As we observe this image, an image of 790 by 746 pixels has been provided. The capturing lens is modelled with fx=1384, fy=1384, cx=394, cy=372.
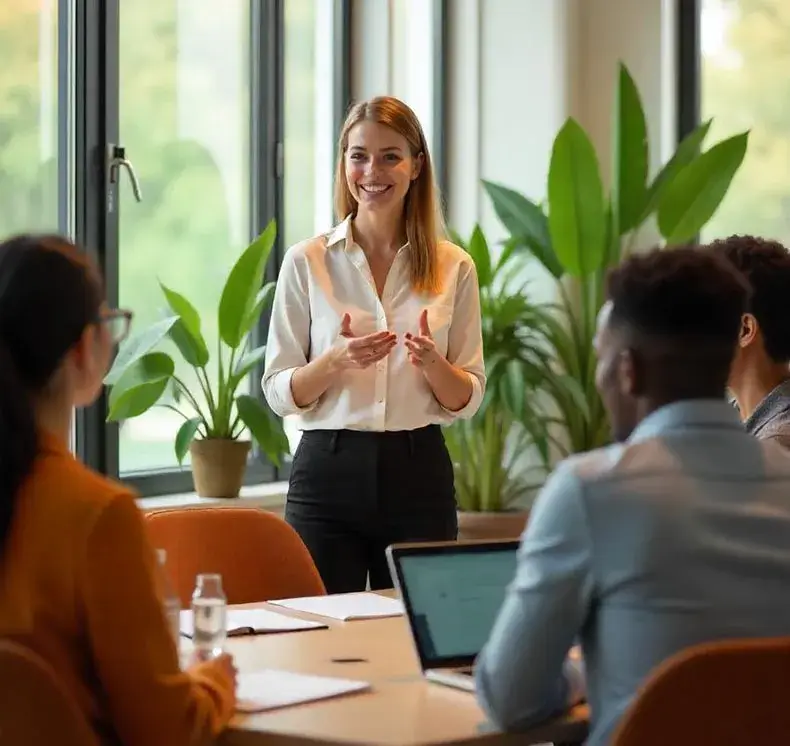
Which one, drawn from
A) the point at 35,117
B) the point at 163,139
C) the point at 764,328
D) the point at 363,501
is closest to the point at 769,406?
the point at 764,328

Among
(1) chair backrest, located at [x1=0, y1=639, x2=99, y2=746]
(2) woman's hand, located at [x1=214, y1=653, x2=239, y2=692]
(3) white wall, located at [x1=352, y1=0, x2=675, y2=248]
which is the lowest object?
(2) woman's hand, located at [x1=214, y1=653, x2=239, y2=692]

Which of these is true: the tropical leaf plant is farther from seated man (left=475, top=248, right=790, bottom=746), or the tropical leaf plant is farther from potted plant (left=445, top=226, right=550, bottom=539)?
seated man (left=475, top=248, right=790, bottom=746)

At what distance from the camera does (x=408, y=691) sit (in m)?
1.92

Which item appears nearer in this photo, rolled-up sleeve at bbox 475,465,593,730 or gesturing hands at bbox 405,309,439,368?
rolled-up sleeve at bbox 475,465,593,730

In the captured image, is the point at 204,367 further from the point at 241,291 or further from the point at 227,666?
the point at 227,666

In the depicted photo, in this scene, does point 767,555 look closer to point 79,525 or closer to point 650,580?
point 650,580

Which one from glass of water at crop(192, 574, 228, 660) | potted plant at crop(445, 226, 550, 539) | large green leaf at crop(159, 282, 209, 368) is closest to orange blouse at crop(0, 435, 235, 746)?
glass of water at crop(192, 574, 228, 660)

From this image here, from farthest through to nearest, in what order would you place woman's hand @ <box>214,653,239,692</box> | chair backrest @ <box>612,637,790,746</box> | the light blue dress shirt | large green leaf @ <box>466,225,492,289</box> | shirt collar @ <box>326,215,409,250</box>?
1. large green leaf @ <box>466,225,492,289</box>
2. shirt collar @ <box>326,215,409,250</box>
3. woman's hand @ <box>214,653,239,692</box>
4. the light blue dress shirt
5. chair backrest @ <box>612,637,790,746</box>

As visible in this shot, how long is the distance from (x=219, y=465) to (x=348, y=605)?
1.53 meters

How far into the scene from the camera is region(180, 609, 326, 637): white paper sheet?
232cm

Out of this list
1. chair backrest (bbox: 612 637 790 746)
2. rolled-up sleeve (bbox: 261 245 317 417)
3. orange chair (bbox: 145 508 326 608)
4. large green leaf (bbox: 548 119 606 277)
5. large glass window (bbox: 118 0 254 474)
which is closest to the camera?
chair backrest (bbox: 612 637 790 746)

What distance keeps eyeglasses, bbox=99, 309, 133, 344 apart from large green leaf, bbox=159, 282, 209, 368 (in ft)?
6.67

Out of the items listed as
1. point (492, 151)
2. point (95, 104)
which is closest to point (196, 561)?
point (95, 104)

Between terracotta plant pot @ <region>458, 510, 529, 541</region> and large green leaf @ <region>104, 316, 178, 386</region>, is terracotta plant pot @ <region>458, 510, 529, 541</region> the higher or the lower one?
the lower one
